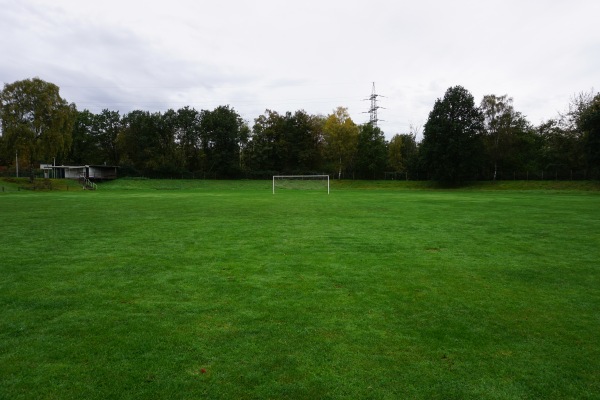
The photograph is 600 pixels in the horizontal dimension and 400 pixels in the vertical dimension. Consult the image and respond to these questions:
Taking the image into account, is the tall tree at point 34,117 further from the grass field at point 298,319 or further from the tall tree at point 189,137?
the grass field at point 298,319

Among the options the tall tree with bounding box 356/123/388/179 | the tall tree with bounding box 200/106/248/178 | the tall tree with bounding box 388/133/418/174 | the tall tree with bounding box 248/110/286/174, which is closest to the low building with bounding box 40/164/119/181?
the tall tree with bounding box 200/106/248/178

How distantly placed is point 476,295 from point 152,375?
5.50m

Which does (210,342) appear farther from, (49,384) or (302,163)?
(302,163)

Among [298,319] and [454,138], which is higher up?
[454,138]

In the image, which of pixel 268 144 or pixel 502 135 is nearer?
pixel 502 135

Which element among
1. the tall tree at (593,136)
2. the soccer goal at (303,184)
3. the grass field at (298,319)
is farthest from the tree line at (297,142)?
the grass field at (298,319)

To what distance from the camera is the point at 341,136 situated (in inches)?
3041

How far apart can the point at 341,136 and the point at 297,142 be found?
1091 centimetres

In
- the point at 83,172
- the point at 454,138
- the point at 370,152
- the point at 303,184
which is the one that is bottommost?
the point at 303,184

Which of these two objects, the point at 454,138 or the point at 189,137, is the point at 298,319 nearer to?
the point at 454,138

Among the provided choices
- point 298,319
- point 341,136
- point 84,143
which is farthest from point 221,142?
point 298,319

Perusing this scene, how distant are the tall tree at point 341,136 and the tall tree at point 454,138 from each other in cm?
1529

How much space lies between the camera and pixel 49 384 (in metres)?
3.94

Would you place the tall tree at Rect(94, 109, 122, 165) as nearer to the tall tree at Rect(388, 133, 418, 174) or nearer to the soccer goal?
the soccer goal
